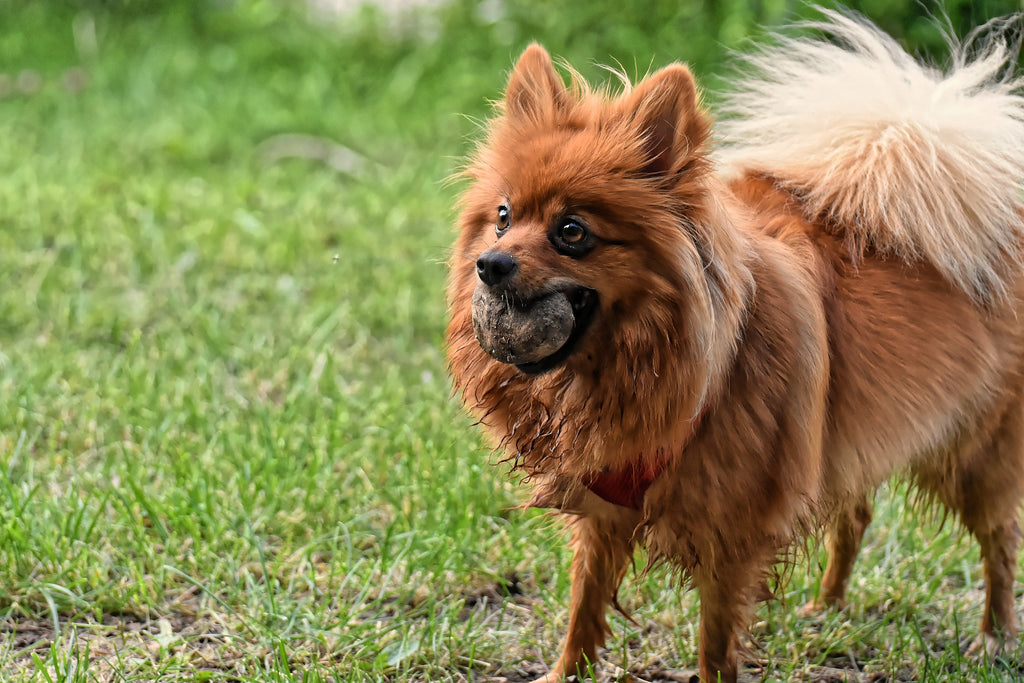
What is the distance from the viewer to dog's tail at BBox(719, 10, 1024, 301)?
278 centimetres

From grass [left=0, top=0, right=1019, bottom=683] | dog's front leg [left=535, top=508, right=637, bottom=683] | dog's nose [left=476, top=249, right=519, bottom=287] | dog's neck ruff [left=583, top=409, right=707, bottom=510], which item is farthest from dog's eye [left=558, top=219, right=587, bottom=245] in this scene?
grass [left=0, top=0, right=1019, bottom=683]

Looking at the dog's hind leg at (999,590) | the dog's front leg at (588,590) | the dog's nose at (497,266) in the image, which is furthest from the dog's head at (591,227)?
the dog's hind leg at (999,590)

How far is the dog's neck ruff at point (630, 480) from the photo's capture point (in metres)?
2.45

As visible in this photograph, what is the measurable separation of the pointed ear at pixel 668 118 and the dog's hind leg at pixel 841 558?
4.84 ft

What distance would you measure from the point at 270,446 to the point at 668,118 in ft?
6.20

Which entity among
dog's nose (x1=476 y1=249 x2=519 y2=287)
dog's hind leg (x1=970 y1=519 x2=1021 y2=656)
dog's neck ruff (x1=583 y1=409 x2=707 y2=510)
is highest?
dog's nose (x1=476 y1=249 x2=519 y2=287)

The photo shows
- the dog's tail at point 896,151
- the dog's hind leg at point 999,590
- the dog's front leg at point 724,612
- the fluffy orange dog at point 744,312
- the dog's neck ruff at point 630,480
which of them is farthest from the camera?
the dog's hind leg at point 999,590

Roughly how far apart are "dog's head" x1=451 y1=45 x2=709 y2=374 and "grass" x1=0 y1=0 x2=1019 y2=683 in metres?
0.80

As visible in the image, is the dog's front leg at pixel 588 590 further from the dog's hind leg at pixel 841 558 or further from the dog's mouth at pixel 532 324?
the dog's hind leg at pixel 841 558

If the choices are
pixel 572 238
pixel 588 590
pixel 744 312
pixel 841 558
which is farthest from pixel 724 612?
pixel 572 238

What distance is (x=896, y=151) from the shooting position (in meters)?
2.86

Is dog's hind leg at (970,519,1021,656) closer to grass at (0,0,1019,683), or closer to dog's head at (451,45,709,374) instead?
grass at (0,0,1019,683)

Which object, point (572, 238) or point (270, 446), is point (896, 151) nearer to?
point (572, 238)

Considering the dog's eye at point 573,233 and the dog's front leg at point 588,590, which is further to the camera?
the dog's front leg at point 588,590
